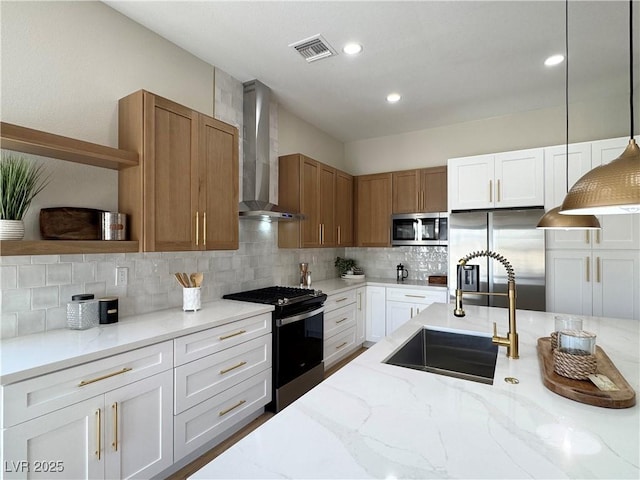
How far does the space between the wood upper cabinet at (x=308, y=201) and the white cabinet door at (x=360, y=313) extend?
71cm

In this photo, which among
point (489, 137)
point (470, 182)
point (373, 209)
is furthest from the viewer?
point (373, 209)

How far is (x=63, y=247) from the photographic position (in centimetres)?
167

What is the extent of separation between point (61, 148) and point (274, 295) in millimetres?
1838

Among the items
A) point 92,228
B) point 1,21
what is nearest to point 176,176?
point 92,228

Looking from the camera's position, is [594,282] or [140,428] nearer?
[140,428]

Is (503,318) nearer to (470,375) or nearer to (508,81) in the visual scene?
(470,375)

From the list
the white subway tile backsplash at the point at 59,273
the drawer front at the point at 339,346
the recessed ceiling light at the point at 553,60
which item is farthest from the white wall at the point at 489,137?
the white subway tile backsplash at the point at 59,273

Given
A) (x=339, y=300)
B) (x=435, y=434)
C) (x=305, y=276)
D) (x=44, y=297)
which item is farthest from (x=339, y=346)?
(x=435, y=434)

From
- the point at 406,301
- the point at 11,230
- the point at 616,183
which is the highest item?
the point at 616,183

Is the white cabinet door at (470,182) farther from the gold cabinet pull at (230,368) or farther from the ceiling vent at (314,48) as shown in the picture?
the gold cabinet pull at (230,368)

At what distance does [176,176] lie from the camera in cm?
225

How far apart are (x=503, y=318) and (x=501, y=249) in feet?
4.80

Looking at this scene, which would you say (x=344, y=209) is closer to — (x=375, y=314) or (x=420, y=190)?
(x=420, y=190)

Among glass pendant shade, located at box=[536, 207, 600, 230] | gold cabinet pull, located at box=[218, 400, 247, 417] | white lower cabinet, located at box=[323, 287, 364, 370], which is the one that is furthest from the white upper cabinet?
gold cabinet pull, located at box=[218, 400, 247, 417]
